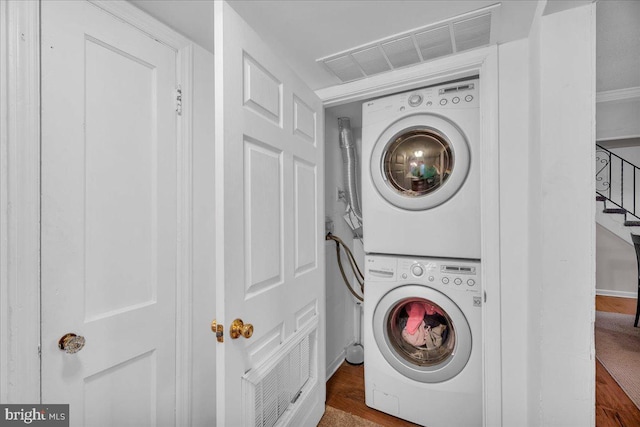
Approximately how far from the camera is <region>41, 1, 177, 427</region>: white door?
83 cm

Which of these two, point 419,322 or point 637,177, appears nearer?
point 419,322

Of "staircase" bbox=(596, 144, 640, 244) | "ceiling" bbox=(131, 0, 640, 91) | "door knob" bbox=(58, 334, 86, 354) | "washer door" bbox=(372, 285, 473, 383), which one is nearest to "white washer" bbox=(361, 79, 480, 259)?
"washer door" bbox=(372, 285, 473, 383)

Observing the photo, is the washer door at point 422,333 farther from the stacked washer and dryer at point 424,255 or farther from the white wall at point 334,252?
the white wall at point 334,252

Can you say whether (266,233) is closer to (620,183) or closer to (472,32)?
(472,32)

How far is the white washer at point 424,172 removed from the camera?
1461mm

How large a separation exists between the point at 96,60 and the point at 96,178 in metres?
0.41

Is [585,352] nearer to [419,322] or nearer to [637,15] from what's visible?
[419,322]

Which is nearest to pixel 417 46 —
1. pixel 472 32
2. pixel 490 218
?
pixel 472 32

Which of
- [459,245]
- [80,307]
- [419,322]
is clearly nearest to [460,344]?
[419,322]

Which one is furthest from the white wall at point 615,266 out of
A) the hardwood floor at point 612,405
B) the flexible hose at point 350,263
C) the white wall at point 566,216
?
the white wall at point 566,216

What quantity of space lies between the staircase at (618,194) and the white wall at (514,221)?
374cm

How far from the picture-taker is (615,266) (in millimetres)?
4074

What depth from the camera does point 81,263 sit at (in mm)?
886

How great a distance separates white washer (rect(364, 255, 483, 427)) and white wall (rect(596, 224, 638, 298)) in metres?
4.17
